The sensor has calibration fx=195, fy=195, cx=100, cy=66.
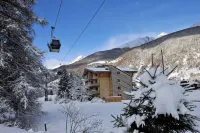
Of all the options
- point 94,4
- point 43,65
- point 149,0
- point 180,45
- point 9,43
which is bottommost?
point 43,65

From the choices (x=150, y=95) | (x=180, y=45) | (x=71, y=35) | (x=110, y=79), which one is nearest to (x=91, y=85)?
(x=110, y=79)

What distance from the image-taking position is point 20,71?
41.6 feet

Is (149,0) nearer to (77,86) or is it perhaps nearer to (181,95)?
(181,95)

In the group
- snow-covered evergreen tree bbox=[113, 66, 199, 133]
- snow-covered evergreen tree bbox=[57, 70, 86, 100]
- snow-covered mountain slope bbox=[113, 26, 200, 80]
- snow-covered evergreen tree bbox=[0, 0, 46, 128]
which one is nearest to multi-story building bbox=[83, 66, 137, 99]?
snow-covered evergreen tree bbox=[57, 70, 86, 100]

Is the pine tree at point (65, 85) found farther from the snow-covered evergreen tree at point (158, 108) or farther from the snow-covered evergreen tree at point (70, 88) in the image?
the snow-covered evergreen tree at point (158, 108)

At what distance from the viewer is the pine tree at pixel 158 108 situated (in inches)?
88.2

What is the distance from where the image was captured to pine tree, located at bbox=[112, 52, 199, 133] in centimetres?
224

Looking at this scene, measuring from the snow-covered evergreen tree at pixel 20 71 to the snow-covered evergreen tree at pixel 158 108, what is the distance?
1084 cm

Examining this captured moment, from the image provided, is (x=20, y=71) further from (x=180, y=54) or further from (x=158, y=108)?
(x=180, y=54)

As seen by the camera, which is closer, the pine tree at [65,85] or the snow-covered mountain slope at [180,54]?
the pine tree at [65,85]

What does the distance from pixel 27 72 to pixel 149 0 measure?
9.15m

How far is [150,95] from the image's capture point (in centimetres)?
247

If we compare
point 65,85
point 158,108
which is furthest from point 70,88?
point 158,108

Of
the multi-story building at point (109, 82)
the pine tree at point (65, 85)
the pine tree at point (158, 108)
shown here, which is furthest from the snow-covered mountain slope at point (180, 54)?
the pine tree at point (158, 108)
